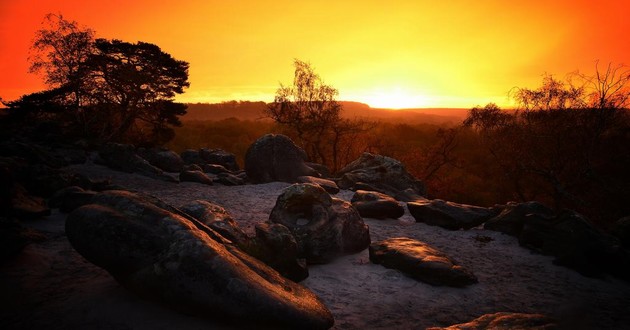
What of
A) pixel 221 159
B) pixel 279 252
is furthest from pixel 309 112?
pixel 279 252

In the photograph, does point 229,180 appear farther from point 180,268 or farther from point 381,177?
point 180,268

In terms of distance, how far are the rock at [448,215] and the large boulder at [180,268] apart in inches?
354

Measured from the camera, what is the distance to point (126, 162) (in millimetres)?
18719

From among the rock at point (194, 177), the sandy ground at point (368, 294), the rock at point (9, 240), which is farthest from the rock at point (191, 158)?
the rock at point (9, 240)

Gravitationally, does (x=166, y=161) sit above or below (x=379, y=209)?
above

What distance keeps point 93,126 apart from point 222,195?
57.9ft

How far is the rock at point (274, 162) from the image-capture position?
64.2 ft

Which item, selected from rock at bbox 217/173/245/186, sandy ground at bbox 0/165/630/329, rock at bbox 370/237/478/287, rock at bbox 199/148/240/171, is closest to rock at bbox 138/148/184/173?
rock at bbox 199/148/240/171

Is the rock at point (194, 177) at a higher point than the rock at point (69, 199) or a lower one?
lower

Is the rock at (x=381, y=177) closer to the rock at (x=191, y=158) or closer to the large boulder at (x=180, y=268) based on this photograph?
the rock at (x=191, y=158)

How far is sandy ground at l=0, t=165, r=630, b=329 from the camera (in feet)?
17.1

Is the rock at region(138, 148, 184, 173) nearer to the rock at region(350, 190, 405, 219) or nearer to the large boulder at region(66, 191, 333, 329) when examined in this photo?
the rock at region(350, 190, 405, 219)

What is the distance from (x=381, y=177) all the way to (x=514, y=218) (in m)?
8.57

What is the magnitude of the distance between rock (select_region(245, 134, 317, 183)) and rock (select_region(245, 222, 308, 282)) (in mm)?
11397
